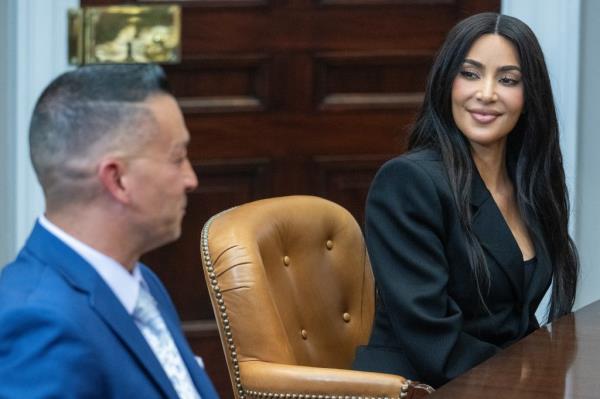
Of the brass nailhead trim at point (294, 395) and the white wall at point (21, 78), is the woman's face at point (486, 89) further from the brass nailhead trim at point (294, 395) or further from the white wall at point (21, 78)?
the white wall at point (21, 78)

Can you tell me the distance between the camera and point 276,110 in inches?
171

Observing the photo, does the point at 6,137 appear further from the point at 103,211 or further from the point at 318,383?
the point at 103,211

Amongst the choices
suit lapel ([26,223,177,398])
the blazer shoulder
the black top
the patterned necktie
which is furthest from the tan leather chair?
suit lapel ([26,223,177,398])

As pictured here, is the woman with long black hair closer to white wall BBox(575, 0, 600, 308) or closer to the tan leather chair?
the tan leather chair

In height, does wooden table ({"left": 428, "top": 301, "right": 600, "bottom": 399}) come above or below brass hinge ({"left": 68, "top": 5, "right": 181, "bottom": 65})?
below

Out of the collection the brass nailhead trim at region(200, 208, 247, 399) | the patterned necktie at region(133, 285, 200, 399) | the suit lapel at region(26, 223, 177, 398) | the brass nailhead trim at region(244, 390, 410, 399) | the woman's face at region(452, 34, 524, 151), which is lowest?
the brass nailhead trim at region(244, 390, 410, 399)

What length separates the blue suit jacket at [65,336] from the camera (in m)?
1.58

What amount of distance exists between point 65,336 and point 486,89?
1.64 meters

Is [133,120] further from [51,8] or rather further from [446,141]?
[51,8]

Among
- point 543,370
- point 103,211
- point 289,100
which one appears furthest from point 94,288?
point 289,100

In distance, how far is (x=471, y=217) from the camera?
3008mm

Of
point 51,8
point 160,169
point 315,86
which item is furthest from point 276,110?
point 160,169

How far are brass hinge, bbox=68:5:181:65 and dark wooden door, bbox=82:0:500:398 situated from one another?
134mm

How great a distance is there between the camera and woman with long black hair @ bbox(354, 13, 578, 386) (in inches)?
115
